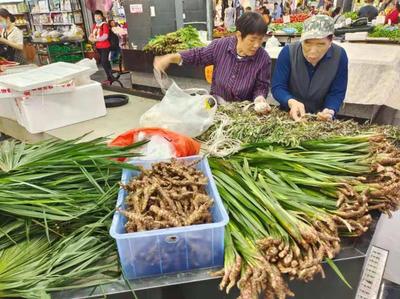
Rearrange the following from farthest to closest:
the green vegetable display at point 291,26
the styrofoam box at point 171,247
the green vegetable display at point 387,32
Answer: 1. the green vegetable display at point 291,26
2. the green vegetable display at point 387,32
3. the styrofoam box at point 171,247

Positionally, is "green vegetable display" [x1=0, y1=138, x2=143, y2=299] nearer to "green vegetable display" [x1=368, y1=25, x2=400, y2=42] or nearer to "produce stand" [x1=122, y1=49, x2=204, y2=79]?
"produce stand" [x1=122, y1=49, x2=204, y2=79]

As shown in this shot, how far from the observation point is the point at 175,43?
517cm

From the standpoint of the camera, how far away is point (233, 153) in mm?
1494

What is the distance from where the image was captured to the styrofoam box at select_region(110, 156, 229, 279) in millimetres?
889

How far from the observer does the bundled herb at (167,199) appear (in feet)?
3.03

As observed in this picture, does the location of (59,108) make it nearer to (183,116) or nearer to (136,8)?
(183,116)

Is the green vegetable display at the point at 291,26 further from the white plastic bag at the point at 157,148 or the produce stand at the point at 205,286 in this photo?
the produce stand at the point at 205,286

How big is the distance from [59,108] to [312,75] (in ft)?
6.29

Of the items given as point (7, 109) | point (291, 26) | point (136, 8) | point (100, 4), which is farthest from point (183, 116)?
point (100, 4)

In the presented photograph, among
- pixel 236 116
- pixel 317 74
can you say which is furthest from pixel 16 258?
pixel 317 74

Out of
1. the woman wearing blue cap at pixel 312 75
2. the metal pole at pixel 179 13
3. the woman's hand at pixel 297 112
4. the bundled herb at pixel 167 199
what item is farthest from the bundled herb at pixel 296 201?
the metal pole at pixel 179 13

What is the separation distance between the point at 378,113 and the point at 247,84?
3067 millimetres

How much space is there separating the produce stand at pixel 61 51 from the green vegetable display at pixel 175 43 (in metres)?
4.33

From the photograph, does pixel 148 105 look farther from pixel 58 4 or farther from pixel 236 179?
pixel 58 4
